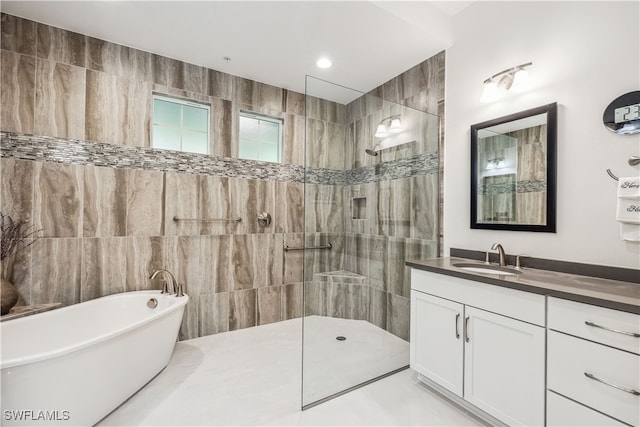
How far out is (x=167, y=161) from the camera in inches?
107

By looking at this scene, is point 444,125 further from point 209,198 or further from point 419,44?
point 209,198

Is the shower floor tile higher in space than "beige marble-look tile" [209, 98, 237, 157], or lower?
lower

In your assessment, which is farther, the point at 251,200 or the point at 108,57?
the point at 251,200

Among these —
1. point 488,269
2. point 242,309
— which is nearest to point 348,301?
point 488,269

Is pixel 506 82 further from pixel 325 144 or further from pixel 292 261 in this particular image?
pixel 292 261

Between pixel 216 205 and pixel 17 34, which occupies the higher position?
pixel 17 34

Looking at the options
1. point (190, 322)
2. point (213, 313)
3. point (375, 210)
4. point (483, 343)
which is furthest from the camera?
point (213, 313)

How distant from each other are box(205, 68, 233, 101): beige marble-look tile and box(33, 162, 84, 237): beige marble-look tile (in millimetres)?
1423

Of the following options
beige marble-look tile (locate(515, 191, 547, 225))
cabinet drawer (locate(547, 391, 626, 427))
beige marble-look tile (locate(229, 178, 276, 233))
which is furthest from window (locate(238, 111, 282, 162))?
cabinet drawer (locate(547, 391, 626, 427))

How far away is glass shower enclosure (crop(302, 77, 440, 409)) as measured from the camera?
210cm

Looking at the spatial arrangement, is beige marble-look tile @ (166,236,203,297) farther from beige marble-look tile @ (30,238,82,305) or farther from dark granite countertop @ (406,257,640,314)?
dark granite countertop @ (406,257,640,314)

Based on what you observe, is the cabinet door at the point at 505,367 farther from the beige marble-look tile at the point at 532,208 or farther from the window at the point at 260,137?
the window at the point at 260,137

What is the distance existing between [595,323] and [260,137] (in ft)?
10.3

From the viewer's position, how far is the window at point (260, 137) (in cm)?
318
